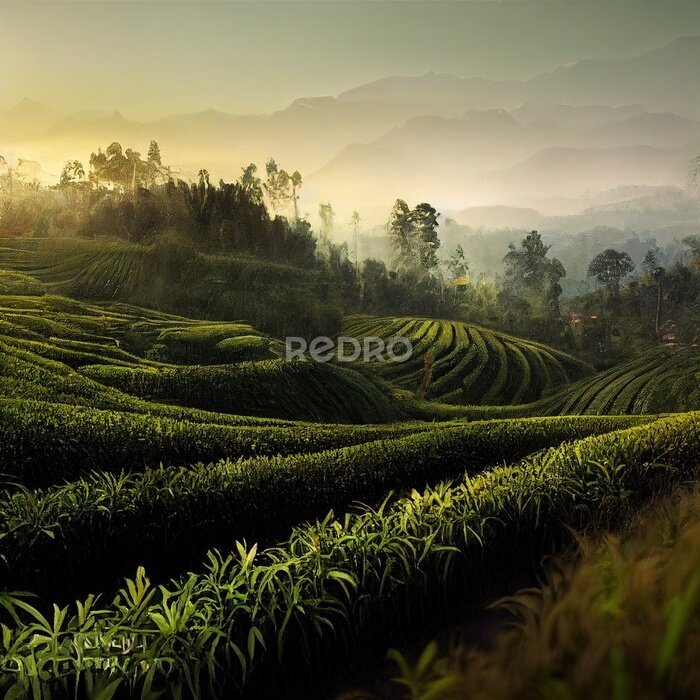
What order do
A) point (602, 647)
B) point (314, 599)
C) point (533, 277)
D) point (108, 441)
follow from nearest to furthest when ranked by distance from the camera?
point (602, 647) < point (314, 599) < point (108, 441) < point (533, 277)

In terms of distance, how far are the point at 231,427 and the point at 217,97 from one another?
2563 mm

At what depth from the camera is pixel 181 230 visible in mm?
4867

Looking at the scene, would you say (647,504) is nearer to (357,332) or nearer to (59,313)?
(357,332)

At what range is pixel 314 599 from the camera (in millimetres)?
2137

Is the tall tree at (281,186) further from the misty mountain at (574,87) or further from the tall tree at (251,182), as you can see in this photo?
the misty mountain at (574,87)

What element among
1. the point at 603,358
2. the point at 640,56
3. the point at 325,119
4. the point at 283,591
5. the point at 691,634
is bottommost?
→ the point at 283,591

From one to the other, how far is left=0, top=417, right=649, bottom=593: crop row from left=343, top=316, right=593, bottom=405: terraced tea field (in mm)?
482

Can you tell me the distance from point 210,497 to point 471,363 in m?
2.39

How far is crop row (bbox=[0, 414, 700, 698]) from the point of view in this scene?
6.15 ft

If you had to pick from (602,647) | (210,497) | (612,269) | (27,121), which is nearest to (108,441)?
(210,497)

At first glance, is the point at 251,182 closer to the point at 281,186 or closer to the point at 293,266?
the point at 281,186

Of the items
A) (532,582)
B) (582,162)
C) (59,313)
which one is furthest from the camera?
(582,162)

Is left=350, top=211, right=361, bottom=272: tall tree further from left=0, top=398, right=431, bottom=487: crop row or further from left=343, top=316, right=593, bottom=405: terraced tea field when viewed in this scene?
left=0, top=398, right=431, bottom=487: crop row

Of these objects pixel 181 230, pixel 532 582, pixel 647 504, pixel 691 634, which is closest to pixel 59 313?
pixel 181 230
